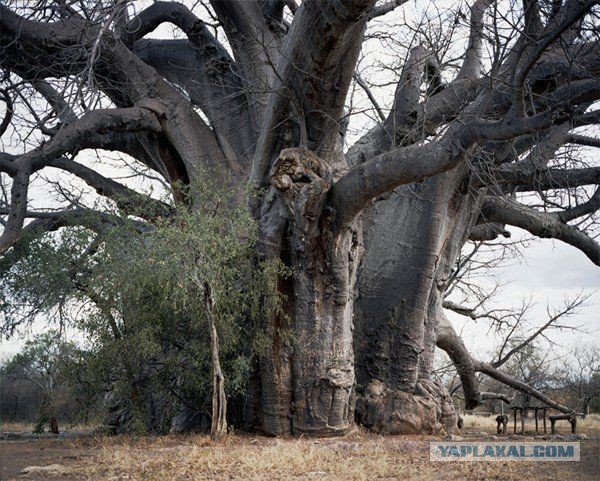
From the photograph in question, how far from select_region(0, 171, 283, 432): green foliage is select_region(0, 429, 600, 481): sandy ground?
703mm

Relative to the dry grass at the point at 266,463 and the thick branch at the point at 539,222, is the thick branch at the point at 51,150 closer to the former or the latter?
the dry grass at the point at 266,463

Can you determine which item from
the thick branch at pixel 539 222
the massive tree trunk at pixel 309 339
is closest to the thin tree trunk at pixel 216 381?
the massive tree trunk at pixel 309 339

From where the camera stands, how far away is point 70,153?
6859 millimetres

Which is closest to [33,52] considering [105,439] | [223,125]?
[223,125]

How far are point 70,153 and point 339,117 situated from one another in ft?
8.79

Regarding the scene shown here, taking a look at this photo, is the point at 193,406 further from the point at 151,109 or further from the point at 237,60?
the point at 237,60

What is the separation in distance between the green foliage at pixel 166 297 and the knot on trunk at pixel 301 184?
438 mm

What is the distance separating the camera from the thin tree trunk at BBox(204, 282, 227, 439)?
5.86 m

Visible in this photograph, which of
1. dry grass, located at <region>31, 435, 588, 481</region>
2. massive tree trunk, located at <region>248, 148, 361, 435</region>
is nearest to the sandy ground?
dry grass, located at <region>31, 435, 588, 481</region>

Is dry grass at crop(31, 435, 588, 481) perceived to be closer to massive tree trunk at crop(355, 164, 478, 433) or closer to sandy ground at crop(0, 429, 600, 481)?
sandy ground at crop(0, 429, 600, 481)

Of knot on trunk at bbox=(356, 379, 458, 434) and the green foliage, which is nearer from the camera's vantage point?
the green foliage

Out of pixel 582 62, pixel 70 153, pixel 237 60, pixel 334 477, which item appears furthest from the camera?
pixel 237 60

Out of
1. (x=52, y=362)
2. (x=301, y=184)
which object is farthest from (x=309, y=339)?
(x=52, y=362)

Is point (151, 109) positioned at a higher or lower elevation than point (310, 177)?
higher
